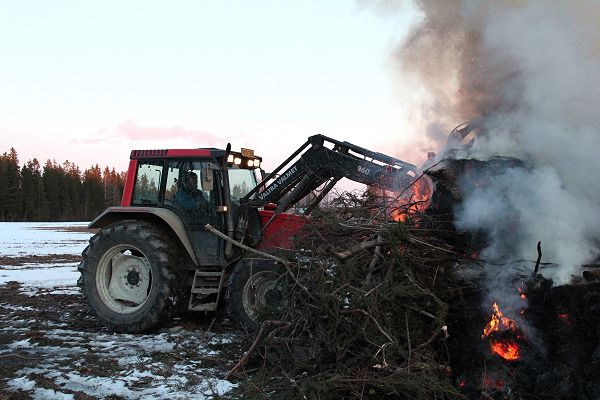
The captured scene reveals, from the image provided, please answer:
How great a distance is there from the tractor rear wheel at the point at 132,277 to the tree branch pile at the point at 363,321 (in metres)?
2.13

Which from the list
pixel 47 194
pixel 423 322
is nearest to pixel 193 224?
pixel 423 322

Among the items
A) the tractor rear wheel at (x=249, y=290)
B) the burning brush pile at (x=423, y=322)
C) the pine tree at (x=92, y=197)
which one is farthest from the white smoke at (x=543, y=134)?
the pine tree at (x=92, y=197)

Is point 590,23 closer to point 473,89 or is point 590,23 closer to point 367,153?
point 473,89

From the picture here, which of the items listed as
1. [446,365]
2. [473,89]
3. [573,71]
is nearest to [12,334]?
[446,365]

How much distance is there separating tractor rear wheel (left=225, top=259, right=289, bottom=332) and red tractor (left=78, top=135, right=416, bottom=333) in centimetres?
2

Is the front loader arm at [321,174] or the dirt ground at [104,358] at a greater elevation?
the front loader arm at [321,174]

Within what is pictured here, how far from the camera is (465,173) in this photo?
5555 mm

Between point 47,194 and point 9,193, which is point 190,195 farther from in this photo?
point 47,194

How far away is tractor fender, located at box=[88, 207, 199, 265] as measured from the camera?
24.0 feet

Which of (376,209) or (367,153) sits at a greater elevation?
(367,153)

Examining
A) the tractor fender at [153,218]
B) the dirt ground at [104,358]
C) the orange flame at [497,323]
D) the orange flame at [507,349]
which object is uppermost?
the tractor fender at [153,218]

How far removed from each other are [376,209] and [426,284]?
5.01 ft

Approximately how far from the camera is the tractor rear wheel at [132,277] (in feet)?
22.8

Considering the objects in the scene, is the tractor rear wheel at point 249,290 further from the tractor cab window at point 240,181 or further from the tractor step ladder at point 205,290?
the tractor cab window at point 240,181
